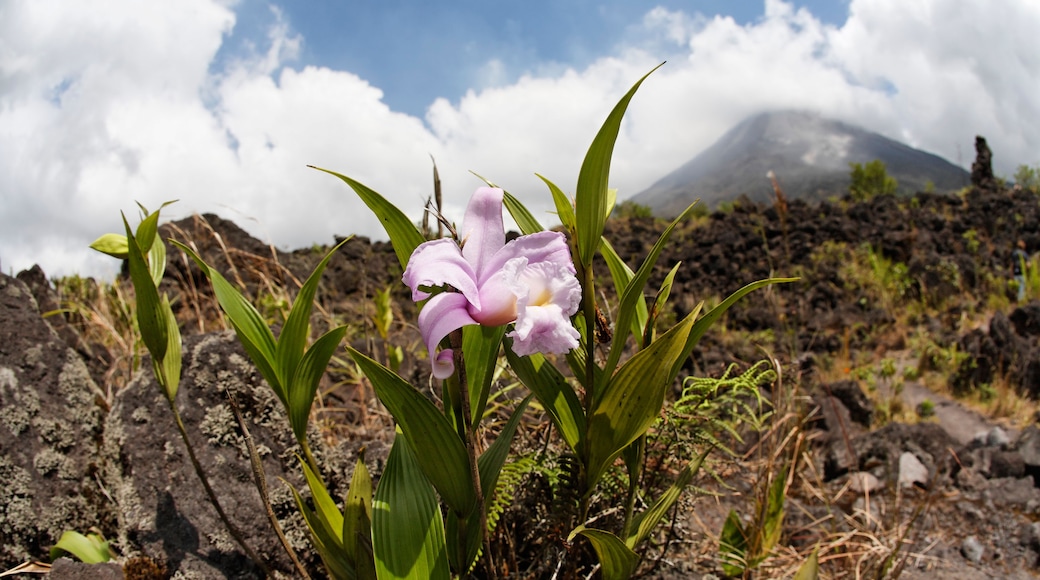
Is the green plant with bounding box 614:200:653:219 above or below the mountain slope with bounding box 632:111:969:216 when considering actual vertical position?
below

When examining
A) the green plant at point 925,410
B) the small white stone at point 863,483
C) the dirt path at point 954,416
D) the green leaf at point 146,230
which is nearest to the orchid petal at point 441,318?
the green leaf at point 146,230

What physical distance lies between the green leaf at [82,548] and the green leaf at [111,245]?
82 cm

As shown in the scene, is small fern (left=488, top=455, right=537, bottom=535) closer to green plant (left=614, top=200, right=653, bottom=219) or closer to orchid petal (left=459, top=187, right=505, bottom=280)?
orchid petal (left=459, top=187, right=505, bottom=280)

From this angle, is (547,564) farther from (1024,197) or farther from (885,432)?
(1024,197)

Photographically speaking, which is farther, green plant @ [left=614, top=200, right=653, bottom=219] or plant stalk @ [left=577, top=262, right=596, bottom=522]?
green plant @ [left=614, top=200, right=653, bottom=219]

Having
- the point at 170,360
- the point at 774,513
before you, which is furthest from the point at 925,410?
the point at 170,360

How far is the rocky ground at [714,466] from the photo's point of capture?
1754mm

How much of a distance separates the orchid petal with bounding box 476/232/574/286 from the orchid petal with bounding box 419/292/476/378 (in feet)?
0.20

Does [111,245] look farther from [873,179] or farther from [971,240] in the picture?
[873,179]

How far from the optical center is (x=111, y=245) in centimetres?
154

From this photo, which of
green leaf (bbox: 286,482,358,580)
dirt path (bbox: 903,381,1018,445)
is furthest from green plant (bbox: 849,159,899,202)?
green leaf (bbox: 286,482,358,580)

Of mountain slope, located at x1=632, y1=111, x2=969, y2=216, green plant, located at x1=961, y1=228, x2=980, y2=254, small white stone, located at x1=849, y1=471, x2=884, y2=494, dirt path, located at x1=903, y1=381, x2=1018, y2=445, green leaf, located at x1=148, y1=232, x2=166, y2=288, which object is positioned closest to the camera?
green leaf, located at x1=148, y1=232, x2=166, y2=288

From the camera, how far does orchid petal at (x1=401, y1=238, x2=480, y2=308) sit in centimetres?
85

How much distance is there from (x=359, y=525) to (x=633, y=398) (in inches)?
25.2
